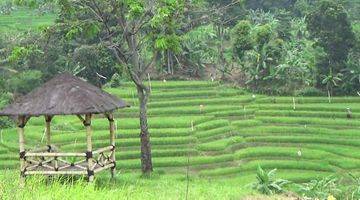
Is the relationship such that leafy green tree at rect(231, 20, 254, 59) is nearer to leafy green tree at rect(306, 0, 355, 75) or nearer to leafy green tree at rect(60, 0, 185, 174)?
leafy green tree at rect(306, 0, 355, 75)

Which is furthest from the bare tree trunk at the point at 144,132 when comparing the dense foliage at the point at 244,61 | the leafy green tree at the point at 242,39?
the leafy green tree at the point at 242,39

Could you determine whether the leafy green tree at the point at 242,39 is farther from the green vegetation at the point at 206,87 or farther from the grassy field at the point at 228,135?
the grassy field at the point at 228,135

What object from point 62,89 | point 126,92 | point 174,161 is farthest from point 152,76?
point 62,89

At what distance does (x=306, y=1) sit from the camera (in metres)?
63.7

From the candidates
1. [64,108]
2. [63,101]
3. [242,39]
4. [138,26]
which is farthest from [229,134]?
[64,108]

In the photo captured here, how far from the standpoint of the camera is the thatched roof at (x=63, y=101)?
52.3 ft

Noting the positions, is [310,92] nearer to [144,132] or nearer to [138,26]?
[144,132]

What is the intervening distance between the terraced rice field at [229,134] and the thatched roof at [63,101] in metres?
10.3

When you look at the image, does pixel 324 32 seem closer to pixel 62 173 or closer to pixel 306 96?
pixel 306 96

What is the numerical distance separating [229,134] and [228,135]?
12 cm

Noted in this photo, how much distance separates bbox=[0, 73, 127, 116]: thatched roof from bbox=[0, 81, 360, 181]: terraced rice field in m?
10.3

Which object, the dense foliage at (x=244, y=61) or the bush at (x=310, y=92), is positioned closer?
the bush at (x=310, y=92)

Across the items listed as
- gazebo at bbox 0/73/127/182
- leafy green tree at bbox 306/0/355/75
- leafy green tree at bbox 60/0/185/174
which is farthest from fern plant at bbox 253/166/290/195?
leafy green tree at bbox 306/0/355/75

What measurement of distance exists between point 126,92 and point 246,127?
9.74 meters
